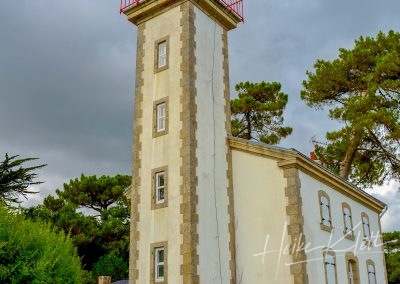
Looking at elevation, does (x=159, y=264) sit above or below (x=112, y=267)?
below

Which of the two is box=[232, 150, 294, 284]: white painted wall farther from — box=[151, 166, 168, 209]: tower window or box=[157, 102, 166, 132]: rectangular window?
box=[157, 102, 166, 132]: rectangular window

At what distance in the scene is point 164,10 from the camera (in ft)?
72.8

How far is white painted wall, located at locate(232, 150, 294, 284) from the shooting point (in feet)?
60.7

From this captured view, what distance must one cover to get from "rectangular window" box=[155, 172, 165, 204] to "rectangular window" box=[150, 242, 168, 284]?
1683 millimetres

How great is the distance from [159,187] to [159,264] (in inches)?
112

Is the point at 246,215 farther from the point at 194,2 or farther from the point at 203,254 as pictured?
the point at 194,2

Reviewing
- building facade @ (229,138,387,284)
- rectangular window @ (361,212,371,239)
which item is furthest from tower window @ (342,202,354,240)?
rectangular window @ (361,212,371,239)

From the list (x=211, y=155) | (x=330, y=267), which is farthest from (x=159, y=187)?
(x=330, y=267)

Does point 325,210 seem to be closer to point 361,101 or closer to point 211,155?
point 211,155

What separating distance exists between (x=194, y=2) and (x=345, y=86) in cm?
1647

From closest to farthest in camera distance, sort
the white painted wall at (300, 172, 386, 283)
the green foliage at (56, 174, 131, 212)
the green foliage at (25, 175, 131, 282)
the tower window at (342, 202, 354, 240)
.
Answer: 1. the white painted wall at (300, 172, 386, 283)
2. the tower window at (342, 202, 354, 240)
3. the green foliage at (25, 175, 131, 282)
4. the green foliage at (56, 174, 131, 212)

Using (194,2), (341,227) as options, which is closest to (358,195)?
(341,227)

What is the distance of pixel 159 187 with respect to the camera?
64.7 feet

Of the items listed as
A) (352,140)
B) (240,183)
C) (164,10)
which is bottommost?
(240,183)
